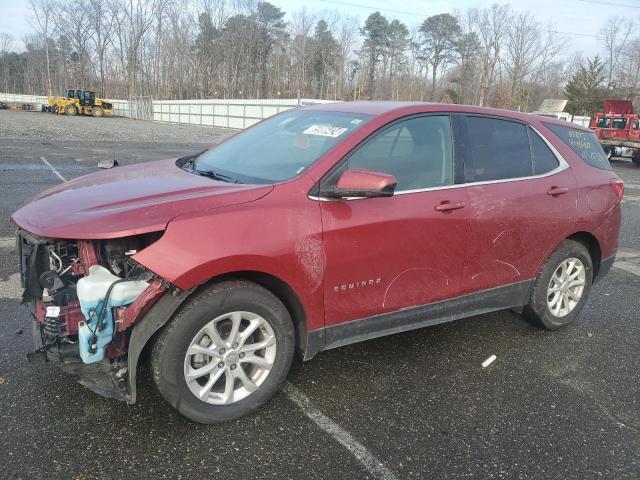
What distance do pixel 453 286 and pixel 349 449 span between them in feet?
4.51

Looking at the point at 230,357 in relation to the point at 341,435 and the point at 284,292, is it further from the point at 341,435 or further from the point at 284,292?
the point at 341,435

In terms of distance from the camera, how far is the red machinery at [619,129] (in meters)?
22.8

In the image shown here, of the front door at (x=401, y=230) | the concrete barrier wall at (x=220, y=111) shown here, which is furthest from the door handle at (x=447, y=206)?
the concrete barrier wall at (x=220, y=111)

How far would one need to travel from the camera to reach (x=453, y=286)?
3.54 m

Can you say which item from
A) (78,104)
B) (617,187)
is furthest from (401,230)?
(78,104)

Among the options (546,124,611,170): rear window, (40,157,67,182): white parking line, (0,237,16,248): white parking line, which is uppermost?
(546,124,611,170): rear window

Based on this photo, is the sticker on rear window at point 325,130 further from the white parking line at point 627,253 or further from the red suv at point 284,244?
the white parking line at point 627,253

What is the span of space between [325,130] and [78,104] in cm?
5405

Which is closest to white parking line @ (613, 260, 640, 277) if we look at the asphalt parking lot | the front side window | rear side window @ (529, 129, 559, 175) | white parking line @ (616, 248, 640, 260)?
white parking line @ (616, 248, 640, 260)

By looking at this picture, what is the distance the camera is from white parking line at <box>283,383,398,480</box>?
2529 mm

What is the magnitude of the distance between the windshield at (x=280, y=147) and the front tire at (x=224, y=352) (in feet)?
2.54

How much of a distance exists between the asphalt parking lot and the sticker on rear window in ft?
5.02

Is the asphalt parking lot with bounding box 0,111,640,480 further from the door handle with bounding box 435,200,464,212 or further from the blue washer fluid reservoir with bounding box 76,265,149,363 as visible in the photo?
the door handle with bounding box 435,200,464,212

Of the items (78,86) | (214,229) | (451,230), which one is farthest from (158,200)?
(78,86)
